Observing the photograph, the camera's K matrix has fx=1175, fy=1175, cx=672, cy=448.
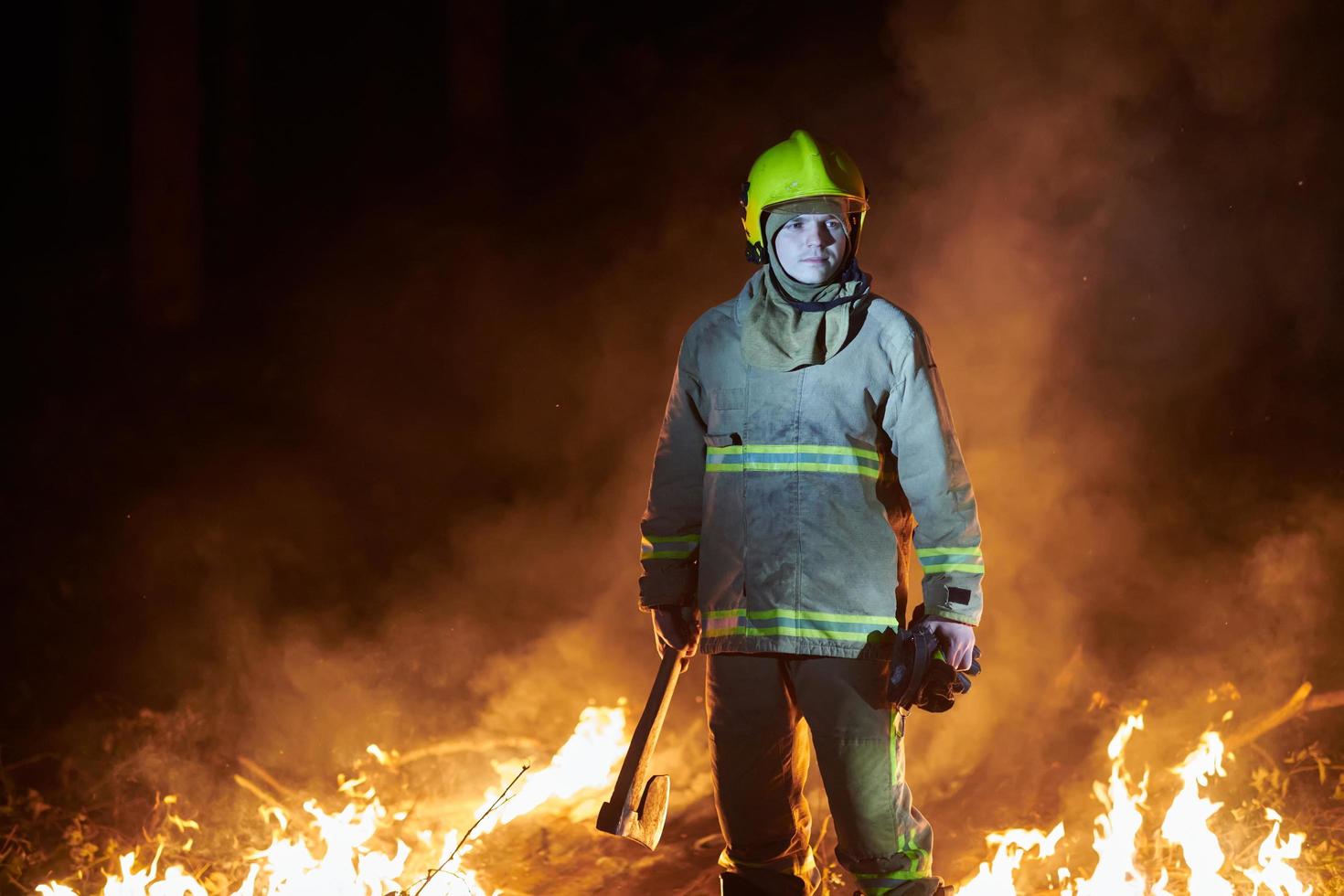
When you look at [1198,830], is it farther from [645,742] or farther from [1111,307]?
[1111,307]

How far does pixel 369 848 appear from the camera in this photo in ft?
15.8

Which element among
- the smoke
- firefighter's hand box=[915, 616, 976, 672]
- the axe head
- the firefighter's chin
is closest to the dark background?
the smoke

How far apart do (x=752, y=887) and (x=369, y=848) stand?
6.84ft

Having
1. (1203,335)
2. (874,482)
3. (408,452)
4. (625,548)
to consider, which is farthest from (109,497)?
(1203,335)

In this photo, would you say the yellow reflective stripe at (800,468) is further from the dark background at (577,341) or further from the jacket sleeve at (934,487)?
the dark background at (577,341)

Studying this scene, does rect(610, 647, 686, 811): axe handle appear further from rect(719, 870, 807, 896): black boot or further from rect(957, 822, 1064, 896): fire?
rect(957, 822, 1064, 896): fire

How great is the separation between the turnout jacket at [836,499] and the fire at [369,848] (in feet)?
4.51

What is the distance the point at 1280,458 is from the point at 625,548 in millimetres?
4314

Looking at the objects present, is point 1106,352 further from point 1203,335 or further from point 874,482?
point 874,482

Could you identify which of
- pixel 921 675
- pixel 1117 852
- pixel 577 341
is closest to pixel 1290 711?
pixel 1117 852

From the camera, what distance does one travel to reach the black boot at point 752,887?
3.34 meters

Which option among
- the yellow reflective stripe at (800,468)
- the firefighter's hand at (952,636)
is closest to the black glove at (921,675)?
the firefighter's hand at (952,636)

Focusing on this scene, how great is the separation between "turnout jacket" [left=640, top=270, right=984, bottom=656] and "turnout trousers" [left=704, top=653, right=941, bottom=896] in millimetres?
87

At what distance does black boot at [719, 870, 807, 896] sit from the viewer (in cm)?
334
